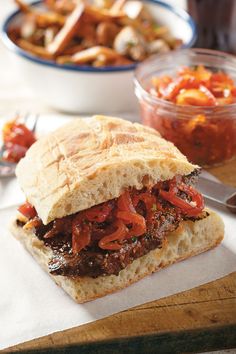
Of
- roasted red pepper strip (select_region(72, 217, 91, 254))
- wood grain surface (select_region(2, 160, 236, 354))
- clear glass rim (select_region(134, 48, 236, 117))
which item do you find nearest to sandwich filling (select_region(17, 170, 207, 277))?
roasted red pepper strip (select_region(72, 217, 91, 254))

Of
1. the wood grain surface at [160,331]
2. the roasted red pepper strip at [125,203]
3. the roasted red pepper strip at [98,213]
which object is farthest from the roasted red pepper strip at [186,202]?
the wood grain surface at [160,331]

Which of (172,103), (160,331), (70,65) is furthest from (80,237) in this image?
(70,65)

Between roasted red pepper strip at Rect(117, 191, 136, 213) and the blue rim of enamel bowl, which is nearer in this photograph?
roasted red pepper strip at Rect(117, 191, 136, 213)

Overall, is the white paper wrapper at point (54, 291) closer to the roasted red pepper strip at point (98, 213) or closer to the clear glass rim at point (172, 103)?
the roasted red pepper strip at point (98, 213)

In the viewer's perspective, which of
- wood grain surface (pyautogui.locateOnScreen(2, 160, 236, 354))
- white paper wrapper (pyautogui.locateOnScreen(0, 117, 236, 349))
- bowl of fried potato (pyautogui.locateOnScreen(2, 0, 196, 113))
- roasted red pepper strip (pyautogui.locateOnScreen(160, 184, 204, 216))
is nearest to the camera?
wood grain surface (pyautogui.locateOnScreen(2, 160, 236, 354))

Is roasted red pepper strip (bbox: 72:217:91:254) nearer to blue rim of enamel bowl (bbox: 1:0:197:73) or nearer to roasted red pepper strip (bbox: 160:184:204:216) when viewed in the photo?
roasted red pepper strip (bbox: 160:184:204:216)

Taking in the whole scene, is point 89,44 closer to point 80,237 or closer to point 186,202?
point 186,202

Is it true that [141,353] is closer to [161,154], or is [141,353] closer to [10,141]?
[161,154]
